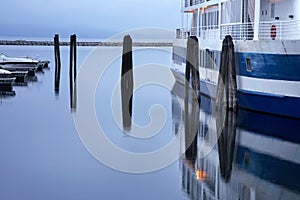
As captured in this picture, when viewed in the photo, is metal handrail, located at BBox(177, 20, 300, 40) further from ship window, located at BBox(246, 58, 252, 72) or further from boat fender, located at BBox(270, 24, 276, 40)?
ship window, located at BBox(246, 58, 252, 72)

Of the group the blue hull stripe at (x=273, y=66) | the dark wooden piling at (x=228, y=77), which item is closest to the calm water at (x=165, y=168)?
the dark wooden piling at (x=228, y=77)

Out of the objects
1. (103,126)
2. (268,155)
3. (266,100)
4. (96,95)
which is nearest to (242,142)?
(268,155)

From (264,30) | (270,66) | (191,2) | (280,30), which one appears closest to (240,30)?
(264,30)

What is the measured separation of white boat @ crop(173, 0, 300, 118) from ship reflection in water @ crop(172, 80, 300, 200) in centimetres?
89

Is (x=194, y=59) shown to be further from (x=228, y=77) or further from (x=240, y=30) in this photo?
(x=228, y=77)

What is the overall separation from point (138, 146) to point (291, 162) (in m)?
5.05

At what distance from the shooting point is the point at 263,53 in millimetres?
19828

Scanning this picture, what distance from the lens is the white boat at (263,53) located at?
19.0 meters

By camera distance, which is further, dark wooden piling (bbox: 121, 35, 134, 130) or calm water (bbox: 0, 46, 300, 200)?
dark wooden piling (bbox: 121, 35, 134, 130)

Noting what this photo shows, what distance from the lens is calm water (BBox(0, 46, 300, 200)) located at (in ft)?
42.1

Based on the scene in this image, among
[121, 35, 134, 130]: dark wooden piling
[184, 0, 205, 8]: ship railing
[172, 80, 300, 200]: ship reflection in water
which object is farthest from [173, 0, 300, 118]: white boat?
[184, 0, 205, 8]: ship railing

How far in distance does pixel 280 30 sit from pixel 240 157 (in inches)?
246

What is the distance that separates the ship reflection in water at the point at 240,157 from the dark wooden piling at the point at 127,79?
7.23 feet

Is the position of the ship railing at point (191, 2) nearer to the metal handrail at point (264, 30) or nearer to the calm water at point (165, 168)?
the metal handrail at point (264, 30)
